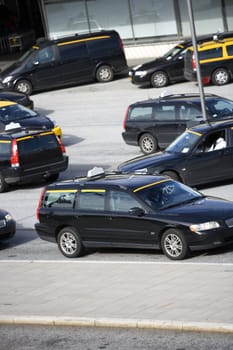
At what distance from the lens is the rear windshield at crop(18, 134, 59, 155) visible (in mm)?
28859

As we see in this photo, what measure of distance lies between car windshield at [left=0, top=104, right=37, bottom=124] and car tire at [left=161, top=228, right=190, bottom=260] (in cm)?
1579

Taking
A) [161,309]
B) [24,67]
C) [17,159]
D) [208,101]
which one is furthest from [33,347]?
[24,67]

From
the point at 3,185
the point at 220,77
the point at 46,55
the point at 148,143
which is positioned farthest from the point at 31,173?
the point at 46,55

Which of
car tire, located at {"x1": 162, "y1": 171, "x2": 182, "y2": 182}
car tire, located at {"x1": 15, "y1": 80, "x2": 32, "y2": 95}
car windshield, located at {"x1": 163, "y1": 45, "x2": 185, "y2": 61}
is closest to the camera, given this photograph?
car tire, located at {"x1": 162, "y1": 171, "x2": 182, "y2": 182}

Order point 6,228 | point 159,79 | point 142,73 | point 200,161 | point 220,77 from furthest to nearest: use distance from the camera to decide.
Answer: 1. point 159,79
2. point 142,73
3. point 220,77
4. point 200,161
5. point 6,228

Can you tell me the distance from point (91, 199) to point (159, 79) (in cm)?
2100

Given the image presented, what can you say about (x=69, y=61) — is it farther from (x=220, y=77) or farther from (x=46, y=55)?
(x=220, y=77)

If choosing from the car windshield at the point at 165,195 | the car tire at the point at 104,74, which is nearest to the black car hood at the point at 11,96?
the car tire at the point at 104,74

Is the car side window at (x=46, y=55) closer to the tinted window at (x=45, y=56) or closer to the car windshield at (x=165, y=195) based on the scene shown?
the tinted window at (x=45, y=56)

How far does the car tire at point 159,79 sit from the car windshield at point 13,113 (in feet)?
24.1

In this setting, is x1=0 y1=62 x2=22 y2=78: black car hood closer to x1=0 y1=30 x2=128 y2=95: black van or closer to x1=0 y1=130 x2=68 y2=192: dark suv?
x1=0 y1=30 x2=128 y2=95: black van

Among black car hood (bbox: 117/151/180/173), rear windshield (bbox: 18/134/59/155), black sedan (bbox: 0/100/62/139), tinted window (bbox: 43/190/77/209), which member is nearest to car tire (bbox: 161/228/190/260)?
tinted window (bbox: 43/190/77/209)

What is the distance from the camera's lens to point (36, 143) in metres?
28.9

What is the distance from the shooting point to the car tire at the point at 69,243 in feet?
69.8
